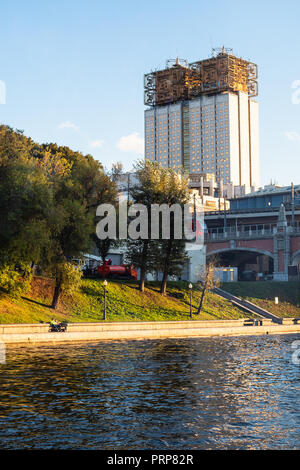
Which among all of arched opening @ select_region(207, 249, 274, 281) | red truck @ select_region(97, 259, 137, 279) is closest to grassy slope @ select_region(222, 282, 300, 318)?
red truck @ select_region(97, 259, 137, 279)

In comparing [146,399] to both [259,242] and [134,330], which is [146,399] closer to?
[134,330]

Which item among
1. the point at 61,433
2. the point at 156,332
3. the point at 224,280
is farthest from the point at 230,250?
the point at 61,433

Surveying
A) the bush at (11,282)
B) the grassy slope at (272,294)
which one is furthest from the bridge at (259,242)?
the bush at (11,282)

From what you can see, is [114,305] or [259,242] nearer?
[114,305]

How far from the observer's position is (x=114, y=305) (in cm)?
5806

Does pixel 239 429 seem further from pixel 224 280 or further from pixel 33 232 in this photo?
pixel 224 280

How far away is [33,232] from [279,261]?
5318 centimetres

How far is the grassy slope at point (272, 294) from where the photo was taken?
71.2 meters

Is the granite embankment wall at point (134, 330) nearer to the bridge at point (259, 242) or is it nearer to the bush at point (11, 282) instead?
the bush at point (11, 282)

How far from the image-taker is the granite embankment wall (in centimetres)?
4147

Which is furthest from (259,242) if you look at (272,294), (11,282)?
(11,282)

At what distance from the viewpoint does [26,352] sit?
117ft

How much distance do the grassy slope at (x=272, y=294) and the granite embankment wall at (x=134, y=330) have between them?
872 centimetres

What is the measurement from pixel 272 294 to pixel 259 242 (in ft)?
67.7
